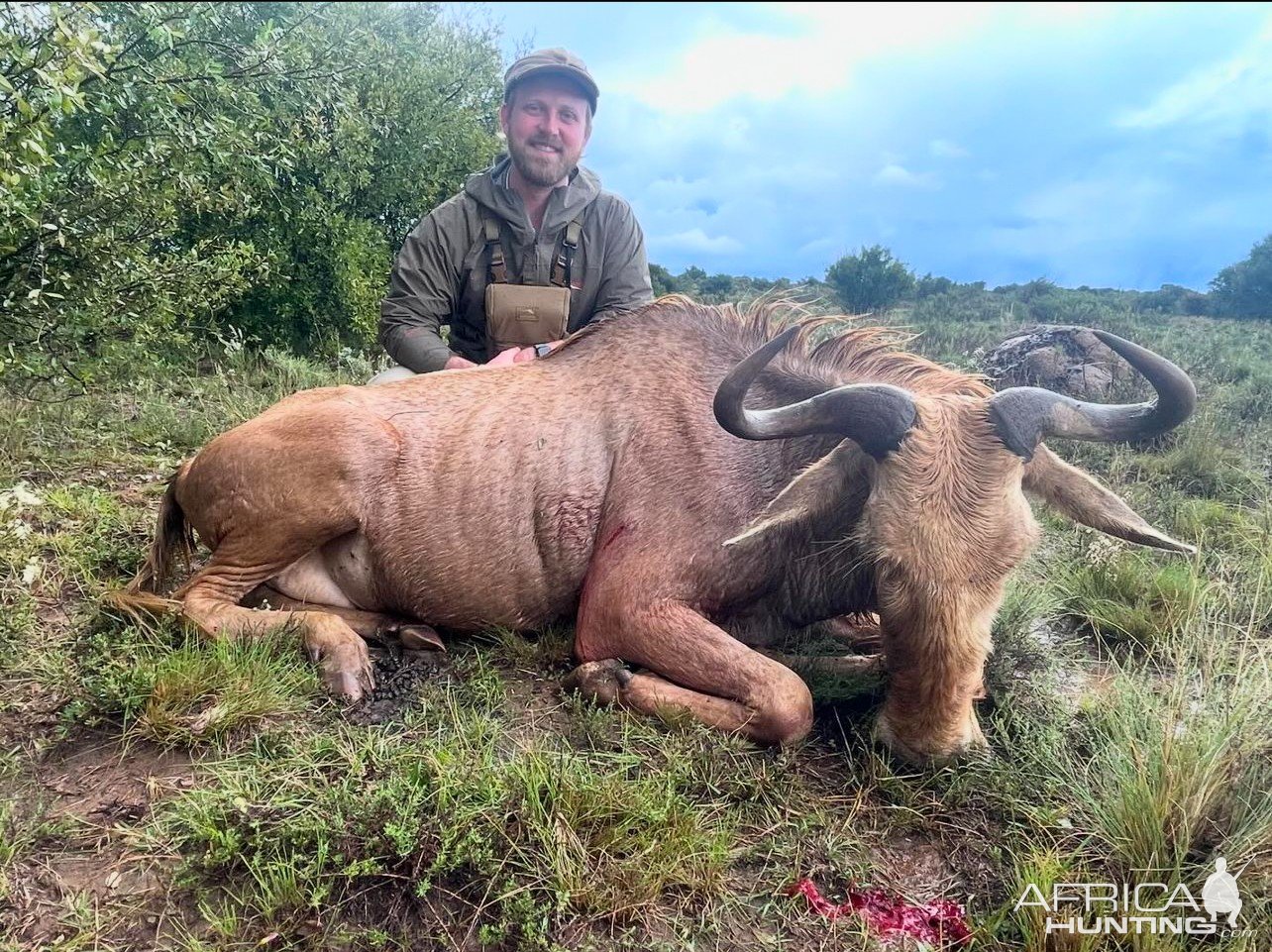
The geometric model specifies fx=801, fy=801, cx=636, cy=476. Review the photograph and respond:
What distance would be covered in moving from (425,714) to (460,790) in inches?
30.3

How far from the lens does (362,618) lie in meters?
4.29

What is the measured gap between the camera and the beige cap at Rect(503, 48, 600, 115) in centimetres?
616

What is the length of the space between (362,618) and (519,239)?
332 centimetres

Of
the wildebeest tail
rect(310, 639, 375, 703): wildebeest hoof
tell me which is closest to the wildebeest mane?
rect(310, 639, 375, 703): wildebeest hoof

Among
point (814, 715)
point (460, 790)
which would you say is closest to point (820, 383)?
point (814, 715)

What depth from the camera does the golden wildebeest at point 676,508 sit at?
3.16 m

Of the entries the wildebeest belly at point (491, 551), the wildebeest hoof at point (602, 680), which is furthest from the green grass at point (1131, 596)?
the wildebeest belly at point (491, 551)

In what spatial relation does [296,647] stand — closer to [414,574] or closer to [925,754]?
[414,574]

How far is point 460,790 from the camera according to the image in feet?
8.96

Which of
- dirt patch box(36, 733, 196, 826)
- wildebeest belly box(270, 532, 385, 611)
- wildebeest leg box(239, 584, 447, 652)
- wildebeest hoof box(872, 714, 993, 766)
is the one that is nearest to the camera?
dirt patch box(36, 733, 196, 826)

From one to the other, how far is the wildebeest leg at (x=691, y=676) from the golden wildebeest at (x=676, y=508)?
0.03 feet

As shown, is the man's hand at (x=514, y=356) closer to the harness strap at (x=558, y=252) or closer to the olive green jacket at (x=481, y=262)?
the olive green jacket at (x=481, y=262)

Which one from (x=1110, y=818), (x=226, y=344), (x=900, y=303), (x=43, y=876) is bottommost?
(x=43, y=876)

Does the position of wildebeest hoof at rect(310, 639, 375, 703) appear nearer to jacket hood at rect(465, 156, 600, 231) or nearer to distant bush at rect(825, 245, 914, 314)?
jacket hood at rect(465, 156, 600, 231)
